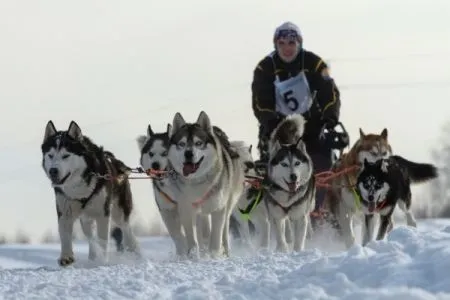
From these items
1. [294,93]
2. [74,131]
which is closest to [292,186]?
[294,93]

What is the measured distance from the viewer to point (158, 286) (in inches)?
189

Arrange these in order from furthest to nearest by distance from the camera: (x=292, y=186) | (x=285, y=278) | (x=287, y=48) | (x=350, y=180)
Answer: (x=287, y=48)
(x=350, y=180)
(x=292, y=186)
(x=285, y=278)

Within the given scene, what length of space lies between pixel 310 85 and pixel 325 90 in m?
0.14

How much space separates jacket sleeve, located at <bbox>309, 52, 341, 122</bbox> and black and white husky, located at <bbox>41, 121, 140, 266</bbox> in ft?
6.91

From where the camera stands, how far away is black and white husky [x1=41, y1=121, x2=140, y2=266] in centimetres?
695

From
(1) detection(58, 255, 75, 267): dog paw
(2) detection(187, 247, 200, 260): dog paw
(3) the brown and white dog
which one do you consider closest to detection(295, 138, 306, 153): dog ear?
(3) the brown and white dog

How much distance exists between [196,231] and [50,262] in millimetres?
3181

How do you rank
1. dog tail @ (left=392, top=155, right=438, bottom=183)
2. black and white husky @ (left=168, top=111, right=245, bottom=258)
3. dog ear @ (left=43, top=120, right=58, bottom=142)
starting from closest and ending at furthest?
black and white husky @ (left=168, top=111, right=245, bottom=258) → dog ear @ (left=43, top=120, right=58, bottom=142) → dog tail @ (left=392, top=155, right=438, bottom=183)

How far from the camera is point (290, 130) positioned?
26.6 ft

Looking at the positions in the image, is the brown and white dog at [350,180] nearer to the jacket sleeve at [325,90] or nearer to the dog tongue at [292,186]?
the jacket sleeve at [325,90]

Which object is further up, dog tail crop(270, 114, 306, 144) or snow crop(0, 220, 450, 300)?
dog tail crop(270, 114, 306, 144)

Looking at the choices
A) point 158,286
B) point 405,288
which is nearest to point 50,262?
point 158,286

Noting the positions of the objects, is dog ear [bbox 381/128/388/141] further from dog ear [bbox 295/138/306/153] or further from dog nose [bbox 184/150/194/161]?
dog nose [bbox 184/150/194/161]

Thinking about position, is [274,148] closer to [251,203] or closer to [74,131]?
[251,203]
